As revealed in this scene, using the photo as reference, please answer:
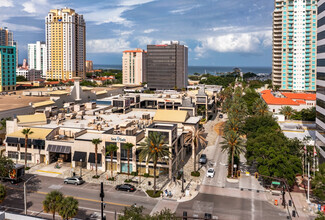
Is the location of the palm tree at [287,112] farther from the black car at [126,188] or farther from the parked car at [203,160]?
the black car at [126,188]

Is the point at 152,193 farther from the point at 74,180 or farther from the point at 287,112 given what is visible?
the point at 287,112

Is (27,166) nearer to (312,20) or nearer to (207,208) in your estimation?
(207,208)

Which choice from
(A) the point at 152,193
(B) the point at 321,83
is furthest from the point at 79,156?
(B) the point at 321,83

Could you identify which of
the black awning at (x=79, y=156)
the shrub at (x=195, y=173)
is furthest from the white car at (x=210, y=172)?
the black awning at (x=79, y=156)

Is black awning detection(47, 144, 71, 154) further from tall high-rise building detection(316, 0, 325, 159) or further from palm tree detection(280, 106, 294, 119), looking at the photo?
palm tree detection(280, 106, 294, 119)

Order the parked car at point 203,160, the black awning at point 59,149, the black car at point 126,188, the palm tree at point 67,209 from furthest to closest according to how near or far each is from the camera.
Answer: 1. the parked car at point 203,160
2. the black awning at point 59,149
3. the black car at point 126,188
4. the palm tree at point 67,209

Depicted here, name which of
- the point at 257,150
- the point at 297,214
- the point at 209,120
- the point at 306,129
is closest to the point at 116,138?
the point at 257,150

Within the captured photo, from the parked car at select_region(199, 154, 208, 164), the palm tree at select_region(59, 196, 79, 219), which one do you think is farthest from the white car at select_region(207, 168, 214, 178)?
the palm tree at select_region(59, 196, 79, 219)

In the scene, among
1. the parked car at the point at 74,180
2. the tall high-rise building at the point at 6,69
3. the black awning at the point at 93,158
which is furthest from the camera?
the tall high-rise building at the point at 6,69

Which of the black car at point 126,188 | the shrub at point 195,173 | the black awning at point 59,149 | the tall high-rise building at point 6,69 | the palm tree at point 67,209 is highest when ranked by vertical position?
the tall high-rise building at point 6,69

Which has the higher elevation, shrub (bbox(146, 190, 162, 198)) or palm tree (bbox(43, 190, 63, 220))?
palm tree (bbox(43, 190, 63, 220))

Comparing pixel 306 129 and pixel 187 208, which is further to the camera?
pixel 306 129
